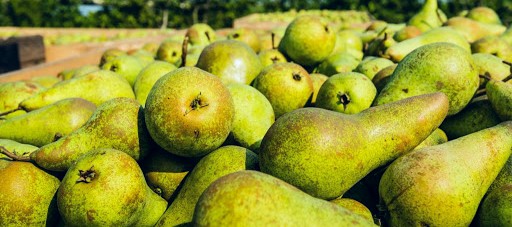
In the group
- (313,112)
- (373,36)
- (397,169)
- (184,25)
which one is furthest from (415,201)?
(184,25)

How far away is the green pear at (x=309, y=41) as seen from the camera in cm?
406

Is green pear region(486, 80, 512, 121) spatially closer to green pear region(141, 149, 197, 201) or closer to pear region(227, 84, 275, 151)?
pear region(227, 84, 275, 151)

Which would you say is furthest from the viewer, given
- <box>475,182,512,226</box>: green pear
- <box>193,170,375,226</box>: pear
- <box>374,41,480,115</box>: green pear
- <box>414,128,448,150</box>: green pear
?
<box>374,41,480,115</box>: green pear

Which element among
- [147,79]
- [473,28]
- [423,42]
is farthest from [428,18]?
[147,79]

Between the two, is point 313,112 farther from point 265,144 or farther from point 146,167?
point 146,167

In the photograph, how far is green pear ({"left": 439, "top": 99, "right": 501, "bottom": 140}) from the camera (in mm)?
2693

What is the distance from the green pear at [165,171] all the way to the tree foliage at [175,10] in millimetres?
22570

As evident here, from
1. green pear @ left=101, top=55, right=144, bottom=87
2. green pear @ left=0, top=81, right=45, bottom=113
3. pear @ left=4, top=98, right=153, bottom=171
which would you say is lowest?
green pear @ left=0, top=81, right=45, bottom=113

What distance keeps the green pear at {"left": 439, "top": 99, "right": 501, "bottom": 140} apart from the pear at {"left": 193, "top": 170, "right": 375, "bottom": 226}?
1424 millimetres

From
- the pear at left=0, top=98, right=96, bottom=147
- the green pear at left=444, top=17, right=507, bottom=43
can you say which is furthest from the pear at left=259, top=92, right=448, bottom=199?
the green pear at left=444, top=17, right=507, bottom=43

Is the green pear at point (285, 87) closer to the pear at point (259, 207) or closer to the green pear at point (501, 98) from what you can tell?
the green pear at point (501, 98)

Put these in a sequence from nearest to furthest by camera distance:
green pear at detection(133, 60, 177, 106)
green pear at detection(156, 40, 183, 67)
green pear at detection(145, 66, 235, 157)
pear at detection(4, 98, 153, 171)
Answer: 1. green pear at detection(145, 66, 235, 157)
2. pear at detection(4, 98, 153, 171)
3. green pear at detection(133, 60, 177, 106)
4. green pear at detection(156, 40, 183, 67)

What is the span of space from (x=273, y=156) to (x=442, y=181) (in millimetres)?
863

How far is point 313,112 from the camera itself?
2.12 m
